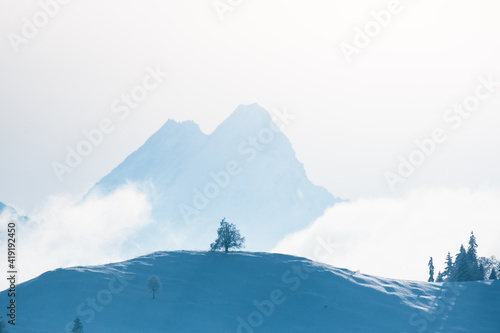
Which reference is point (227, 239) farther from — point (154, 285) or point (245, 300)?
point (154, 285)

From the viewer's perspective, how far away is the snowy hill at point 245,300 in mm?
105562

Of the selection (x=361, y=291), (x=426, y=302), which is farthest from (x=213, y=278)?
(x=426, y=302)

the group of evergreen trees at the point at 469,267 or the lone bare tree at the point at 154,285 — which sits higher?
the lone bare tree at the point at 154,285

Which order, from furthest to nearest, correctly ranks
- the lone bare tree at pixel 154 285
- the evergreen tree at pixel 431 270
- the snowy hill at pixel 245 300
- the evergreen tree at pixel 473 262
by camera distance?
the evergreen tree at pixel 431 270 < the evergreen tree at pixel 473 262 < the lone bare tree at pixel 154 285 < the snowy hill at pixel 245 300

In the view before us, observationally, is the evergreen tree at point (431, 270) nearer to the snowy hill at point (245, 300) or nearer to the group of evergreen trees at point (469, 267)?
the group of evergreen trees at point (469, 267)

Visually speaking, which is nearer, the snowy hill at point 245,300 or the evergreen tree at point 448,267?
the snowy hill at point 245,300

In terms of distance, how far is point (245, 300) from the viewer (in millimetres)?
114750

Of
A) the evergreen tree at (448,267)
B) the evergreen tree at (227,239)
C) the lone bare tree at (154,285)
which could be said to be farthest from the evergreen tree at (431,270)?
the lone bare tree at (154,285)

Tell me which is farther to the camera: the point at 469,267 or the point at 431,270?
the point at 431,270

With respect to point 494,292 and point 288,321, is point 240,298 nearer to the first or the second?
point 288,321

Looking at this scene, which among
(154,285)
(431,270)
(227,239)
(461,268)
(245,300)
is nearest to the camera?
(245,300)

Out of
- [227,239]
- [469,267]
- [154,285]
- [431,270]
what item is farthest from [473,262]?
[154,285]

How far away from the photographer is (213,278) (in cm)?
12312

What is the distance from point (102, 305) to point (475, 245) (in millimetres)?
75599
